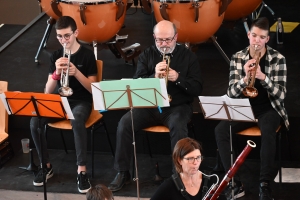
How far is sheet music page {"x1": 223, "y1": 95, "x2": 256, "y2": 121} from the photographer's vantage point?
4.62 metres

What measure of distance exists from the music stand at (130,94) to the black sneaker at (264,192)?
37.7 inches

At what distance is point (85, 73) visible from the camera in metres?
5.33

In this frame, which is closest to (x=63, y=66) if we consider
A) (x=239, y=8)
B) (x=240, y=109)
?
(x=240, y=109)

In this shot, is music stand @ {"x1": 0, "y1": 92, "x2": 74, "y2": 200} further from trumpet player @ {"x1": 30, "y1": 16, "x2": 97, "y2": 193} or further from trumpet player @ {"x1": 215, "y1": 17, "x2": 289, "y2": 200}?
trumpet player @ {"x1": 215, "y1": 17, "x2": 289, "y2": 200}

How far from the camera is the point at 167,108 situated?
17.0ft

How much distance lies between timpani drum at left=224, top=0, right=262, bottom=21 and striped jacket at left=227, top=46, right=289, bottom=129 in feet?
4.15

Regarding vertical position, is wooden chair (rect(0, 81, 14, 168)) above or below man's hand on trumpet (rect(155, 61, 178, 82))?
below

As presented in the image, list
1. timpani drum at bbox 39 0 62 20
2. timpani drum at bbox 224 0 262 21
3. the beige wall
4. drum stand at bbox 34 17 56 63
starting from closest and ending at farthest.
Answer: timpani drum at bbox 39 0 62 20
timpani drum at bbox 224 0 262 21
drum stand at bbox 34 17 56 63
the beige wall

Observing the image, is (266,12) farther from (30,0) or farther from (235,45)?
(30,0)

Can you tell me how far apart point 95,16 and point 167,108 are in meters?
1.16

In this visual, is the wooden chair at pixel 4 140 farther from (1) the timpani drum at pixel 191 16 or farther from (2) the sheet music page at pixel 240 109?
(2) the sheet music page at pixel 240 109

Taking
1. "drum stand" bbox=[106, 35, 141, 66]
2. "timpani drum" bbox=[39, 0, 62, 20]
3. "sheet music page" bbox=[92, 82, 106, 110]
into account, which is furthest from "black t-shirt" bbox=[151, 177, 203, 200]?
"timpani drum" bbox=[39, 0, 62, 20]

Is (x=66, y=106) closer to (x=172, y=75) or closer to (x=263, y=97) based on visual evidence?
(x=172, y=75)

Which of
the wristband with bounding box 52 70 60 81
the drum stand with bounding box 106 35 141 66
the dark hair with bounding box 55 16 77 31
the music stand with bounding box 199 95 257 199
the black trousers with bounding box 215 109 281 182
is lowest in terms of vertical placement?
the black trousers with bounding box 215 109 281 182
